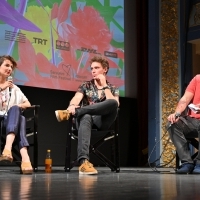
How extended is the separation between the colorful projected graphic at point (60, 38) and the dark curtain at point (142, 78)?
0.48 m

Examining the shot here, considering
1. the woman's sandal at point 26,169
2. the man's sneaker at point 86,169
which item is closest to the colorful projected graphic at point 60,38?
the woman's sandal at point 26,169

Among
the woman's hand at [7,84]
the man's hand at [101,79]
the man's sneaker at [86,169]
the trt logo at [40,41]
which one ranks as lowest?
the man's sneaker at [86,169]

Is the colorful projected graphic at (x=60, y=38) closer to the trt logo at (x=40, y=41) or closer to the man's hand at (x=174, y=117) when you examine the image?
the trt logo at (x=40, y=41)

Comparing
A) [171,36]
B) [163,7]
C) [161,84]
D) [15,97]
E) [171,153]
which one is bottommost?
[171,153]

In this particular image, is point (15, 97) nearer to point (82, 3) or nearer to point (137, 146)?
point (82, 3)

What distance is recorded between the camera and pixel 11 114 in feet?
9.27

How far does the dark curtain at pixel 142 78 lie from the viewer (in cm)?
549

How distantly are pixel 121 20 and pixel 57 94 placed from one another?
3.92ft

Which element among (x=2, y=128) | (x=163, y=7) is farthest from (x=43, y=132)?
(x=163, y=7)

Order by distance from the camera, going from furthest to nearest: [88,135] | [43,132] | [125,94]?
[125,94]
[43,132]
[88,135]

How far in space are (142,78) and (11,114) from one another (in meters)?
2.97

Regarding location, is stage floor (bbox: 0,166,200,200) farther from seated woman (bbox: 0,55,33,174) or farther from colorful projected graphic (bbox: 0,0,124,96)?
colorful projected graphic (bbox: 0,0,124,96)

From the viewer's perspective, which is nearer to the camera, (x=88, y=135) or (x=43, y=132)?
(x=88, y=135)

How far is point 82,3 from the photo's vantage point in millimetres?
4801
